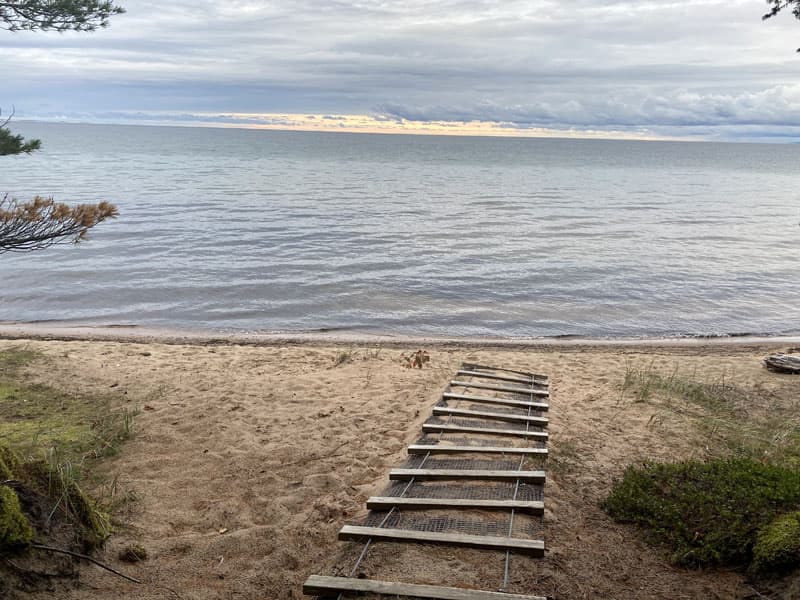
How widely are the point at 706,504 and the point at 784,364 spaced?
24.5 feet

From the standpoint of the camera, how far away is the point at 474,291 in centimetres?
1861

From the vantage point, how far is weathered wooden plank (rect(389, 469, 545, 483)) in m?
5.82

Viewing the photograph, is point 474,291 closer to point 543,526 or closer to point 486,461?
point 486,461

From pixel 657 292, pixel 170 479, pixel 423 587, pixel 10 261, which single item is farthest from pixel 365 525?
pixel 10 261

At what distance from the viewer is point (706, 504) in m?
4.99

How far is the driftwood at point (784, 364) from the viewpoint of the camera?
36.1 ft

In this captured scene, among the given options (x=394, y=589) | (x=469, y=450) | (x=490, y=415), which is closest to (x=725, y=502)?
(x=469, y=450)

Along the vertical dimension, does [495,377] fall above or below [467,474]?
below

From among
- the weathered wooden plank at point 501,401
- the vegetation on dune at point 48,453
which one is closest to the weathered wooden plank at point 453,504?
the vegetation on dune at point 48,453

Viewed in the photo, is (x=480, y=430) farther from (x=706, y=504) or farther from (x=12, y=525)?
(x=12, y=525)

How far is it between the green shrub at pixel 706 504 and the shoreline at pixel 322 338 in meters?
8.26

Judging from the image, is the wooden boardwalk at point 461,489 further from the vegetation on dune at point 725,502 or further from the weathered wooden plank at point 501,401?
the vegetation on dune at point 725,502

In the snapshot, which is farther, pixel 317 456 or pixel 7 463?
pixel 317 456

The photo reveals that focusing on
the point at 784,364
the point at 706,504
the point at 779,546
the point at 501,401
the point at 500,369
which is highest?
the point at 779,546
